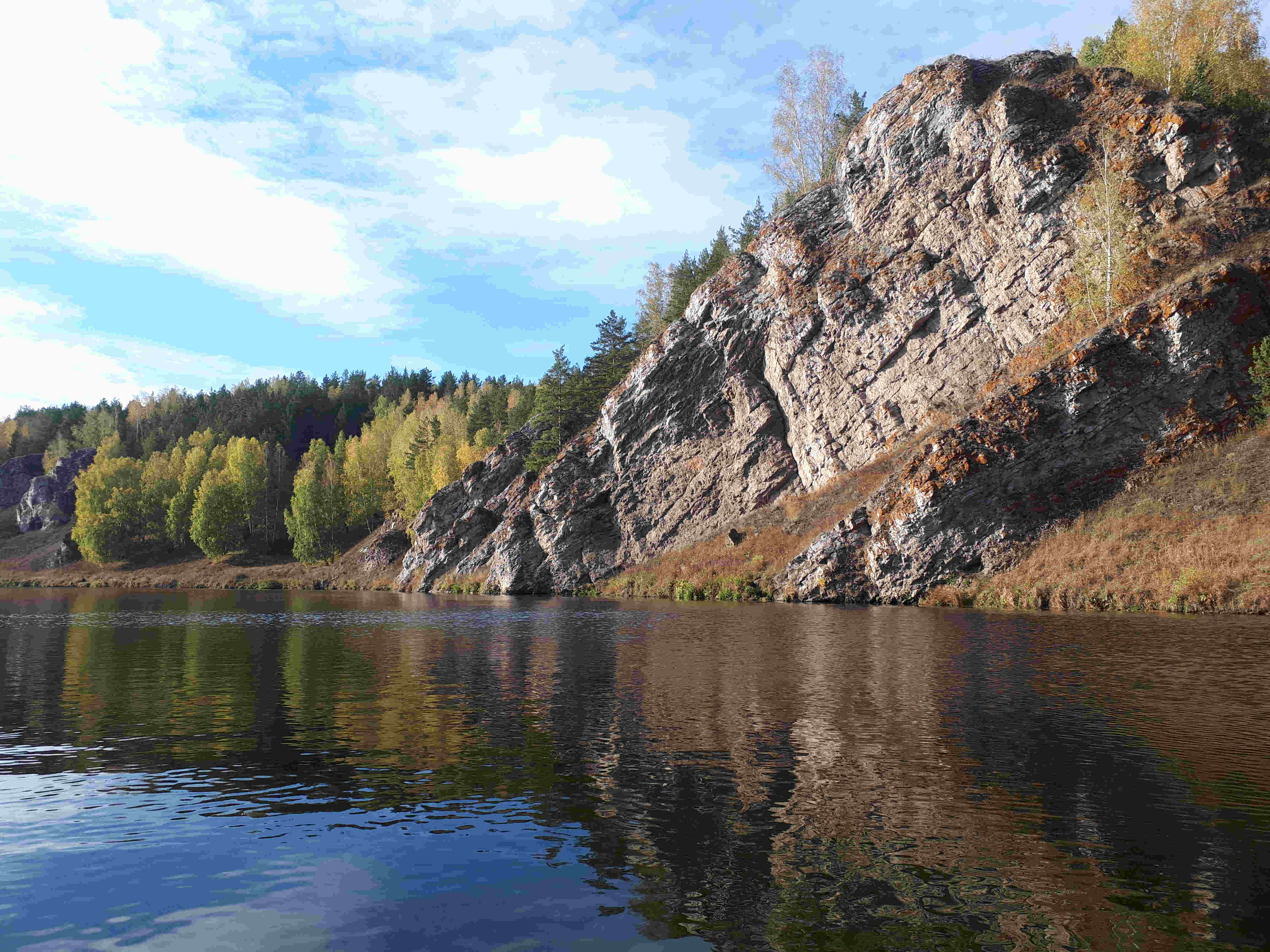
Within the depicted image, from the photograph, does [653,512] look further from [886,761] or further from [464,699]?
[886,761]

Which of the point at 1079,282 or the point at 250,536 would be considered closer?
the point at 1079,282

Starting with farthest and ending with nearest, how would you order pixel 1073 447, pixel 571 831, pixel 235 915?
pixel 1073 447
pixel 571 831
pixel 235 915

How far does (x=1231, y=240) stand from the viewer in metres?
48.6

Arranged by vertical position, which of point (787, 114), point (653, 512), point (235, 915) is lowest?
point (235, 915)

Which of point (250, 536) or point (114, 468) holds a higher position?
point (114, 468)

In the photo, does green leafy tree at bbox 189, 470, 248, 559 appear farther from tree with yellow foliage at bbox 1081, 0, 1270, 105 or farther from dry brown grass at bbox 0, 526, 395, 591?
tree with yellow foliage at bbox 1081, 0, 1270, 105

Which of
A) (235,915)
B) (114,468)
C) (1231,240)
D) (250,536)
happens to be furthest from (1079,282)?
(114,468)

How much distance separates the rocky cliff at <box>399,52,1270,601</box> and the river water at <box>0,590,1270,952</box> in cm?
2410

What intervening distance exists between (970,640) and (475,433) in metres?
96.1

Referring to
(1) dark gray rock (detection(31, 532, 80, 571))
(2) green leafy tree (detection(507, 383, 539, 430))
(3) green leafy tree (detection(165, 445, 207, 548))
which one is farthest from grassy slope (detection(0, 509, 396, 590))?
(2) green leafy tree (detection(507, 383, 539, 430))

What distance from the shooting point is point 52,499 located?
160 meters

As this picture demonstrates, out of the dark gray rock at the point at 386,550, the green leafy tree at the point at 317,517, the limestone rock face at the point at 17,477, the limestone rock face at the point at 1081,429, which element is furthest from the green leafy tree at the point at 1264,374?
the limestone rock face at the point at 17,477

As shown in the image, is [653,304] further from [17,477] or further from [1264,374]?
[17,477]

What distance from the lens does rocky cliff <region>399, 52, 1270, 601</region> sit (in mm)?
45156
